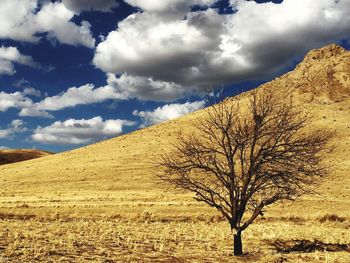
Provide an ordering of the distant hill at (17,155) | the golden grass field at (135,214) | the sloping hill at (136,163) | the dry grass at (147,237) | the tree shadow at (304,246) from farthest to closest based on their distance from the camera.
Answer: the distant hill at (17,155)
the sloping hill at (136,163)
the tree shadow at (304,246)
the golden grass field at (135,214)
the dry grass at (147,237)

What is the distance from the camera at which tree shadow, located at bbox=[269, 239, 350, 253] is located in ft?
66.7

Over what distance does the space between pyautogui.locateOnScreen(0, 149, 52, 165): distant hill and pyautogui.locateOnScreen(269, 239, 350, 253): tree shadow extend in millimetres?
142976

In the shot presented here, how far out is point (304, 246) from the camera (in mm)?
21344

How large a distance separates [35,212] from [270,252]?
23443mm

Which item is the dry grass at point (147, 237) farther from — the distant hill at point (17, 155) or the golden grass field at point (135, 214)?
the distant hill at point (17, 155)

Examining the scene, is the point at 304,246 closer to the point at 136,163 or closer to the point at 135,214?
the point at 135,214

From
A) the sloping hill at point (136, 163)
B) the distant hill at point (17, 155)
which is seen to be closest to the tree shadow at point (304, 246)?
the sloping hill at point (136, 163)

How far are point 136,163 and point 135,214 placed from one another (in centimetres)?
3482

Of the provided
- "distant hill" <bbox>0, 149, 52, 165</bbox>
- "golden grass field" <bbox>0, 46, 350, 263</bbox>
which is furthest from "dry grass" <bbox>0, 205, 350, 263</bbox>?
"distant hill" <bbox>0, 149, 52, 165</bbox>

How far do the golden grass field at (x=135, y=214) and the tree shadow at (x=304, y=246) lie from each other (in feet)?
0.60

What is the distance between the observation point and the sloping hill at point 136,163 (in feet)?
173

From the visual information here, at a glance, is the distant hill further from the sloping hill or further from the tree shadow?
the tree shadow

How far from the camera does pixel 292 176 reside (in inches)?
723

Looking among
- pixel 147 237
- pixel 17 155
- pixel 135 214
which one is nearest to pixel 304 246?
pixel 147 237
